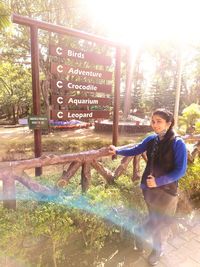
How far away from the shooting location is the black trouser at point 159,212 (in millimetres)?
2752

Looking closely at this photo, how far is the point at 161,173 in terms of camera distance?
105 inches

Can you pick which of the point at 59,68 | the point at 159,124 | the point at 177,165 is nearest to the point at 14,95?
the point at 59,68

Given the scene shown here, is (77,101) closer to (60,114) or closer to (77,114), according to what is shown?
(77,114)

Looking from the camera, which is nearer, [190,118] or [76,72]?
[76,72]

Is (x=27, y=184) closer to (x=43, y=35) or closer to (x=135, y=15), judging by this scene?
(x=135, y=15)

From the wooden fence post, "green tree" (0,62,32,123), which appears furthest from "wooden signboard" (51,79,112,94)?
"green tree" (0,62,32,123)

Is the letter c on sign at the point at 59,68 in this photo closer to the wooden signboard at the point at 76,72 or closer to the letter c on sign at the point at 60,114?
the wooden signboard at the point at 76,72

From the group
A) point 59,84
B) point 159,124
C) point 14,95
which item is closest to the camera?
point 159,124

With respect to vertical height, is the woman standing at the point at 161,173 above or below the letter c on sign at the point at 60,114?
below

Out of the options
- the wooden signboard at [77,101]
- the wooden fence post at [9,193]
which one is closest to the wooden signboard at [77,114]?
the wooden signboard at [77,101]

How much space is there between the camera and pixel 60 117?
13.4ft

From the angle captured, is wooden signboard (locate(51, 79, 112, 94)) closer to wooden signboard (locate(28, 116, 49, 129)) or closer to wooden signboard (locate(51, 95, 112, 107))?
wooden signboard (locate(51, 95, 112, 107))

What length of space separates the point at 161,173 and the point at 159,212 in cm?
51

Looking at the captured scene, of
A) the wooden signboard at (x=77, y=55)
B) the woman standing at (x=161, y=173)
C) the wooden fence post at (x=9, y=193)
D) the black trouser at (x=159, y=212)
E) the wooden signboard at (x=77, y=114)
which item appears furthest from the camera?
the wooden signboard at (x=77, y=114)
